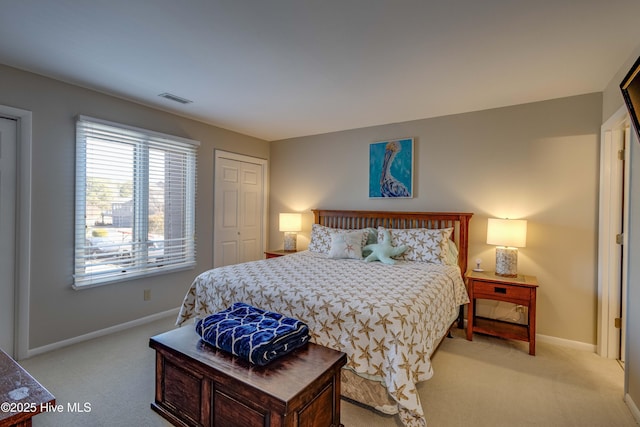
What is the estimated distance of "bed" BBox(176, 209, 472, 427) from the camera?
72.4 inches

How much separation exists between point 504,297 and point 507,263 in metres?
0.35

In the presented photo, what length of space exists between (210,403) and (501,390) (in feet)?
6.58

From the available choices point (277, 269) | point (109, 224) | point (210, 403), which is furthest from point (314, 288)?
point (109, 224)

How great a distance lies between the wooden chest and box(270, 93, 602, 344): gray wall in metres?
2.51

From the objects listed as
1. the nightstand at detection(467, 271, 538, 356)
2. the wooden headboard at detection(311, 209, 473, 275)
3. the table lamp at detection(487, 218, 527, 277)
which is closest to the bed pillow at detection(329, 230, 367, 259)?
the wooden headboard at detection(311, 209, 473, 275)

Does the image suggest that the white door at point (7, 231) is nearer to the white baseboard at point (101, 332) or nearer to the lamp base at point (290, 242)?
the white baseboard at point (101, 332)

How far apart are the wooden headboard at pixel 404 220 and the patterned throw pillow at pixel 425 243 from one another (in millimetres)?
175

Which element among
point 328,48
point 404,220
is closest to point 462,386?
point 404,220

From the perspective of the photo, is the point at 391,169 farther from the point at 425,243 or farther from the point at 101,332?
the point at 101,332

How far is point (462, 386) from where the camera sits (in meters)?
2.30

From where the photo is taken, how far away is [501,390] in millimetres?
2256

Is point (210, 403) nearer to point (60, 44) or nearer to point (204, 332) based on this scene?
point (204, 332)

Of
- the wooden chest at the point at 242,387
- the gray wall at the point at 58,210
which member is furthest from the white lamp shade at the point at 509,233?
the gray wall at the point at 58,210

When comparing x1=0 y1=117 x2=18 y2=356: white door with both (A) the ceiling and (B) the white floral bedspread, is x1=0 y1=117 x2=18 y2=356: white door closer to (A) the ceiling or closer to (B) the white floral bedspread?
(A) the ceiling
